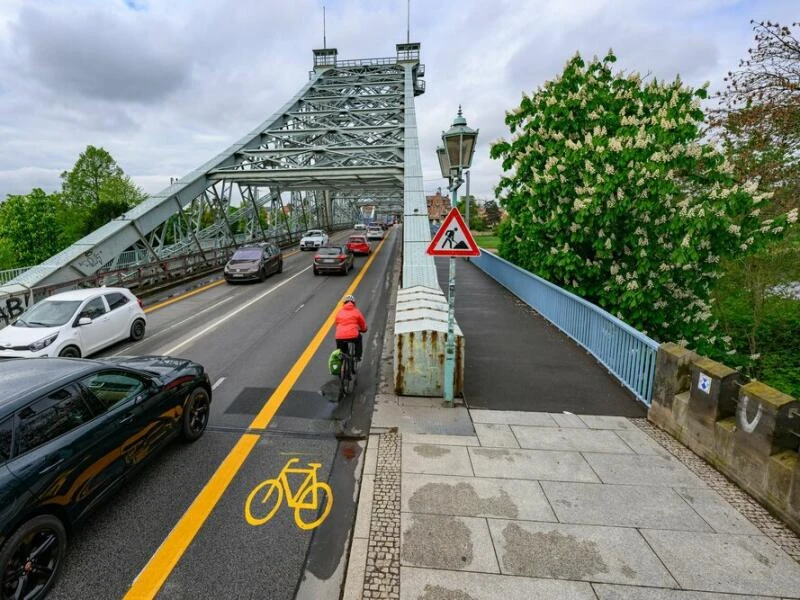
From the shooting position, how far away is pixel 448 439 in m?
5.52

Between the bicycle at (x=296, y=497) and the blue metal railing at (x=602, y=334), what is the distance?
532 centimetres

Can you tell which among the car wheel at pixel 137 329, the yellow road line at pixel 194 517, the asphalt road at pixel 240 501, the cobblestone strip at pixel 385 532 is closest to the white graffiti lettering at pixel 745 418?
the cobblestone strip at pixel 385 532

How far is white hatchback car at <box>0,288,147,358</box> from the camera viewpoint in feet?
25.7

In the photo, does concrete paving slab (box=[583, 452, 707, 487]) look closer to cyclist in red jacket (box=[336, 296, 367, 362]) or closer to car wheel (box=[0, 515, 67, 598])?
cyclist in red jacket (box=[336, 296, 367, 362])

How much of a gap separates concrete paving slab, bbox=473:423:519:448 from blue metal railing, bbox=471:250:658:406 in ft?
8.63

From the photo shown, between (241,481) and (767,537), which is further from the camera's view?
(241,481)

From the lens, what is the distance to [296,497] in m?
4.38

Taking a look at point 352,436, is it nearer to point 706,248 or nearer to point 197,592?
point 197,592

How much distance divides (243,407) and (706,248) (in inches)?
415

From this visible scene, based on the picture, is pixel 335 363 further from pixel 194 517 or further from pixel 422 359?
pixel 194 517

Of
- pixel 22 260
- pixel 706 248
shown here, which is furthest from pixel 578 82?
pixel 22 260

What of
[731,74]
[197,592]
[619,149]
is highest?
[731,74]

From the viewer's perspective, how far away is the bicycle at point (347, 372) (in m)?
6.88

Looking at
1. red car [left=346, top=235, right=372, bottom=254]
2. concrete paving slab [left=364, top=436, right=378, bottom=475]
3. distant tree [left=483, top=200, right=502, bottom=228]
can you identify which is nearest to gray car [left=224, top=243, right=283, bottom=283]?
red car [left=346, top=235, right=372, bottom=254]
